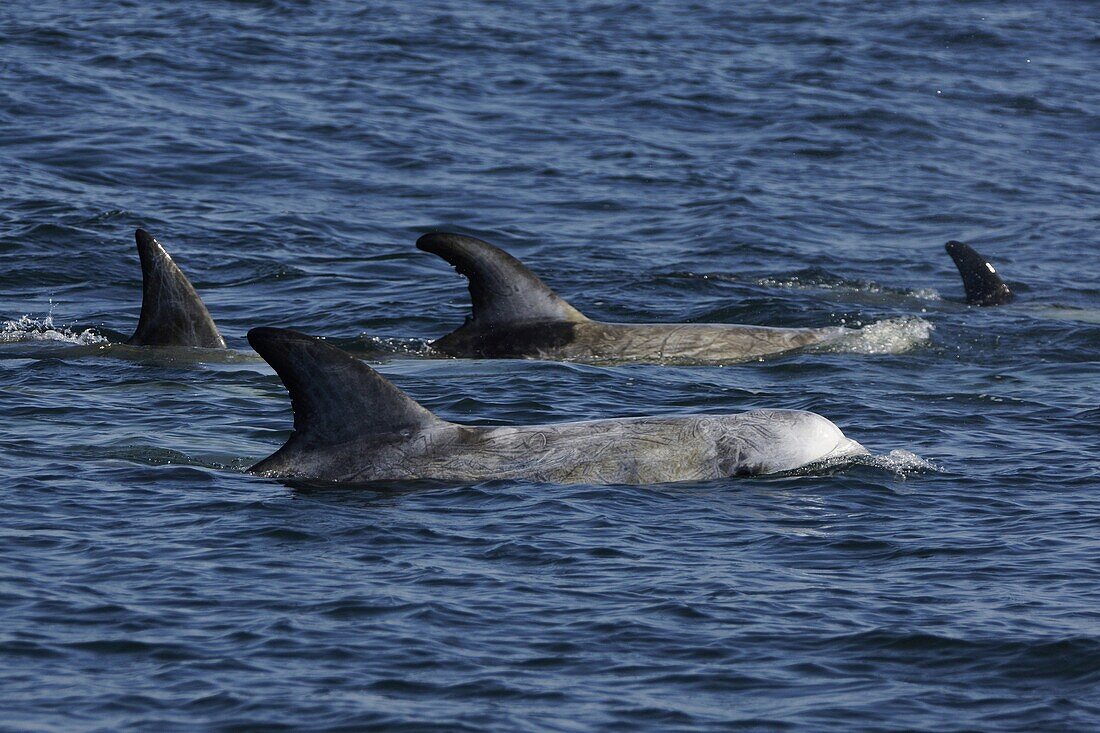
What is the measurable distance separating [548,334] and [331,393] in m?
5.75

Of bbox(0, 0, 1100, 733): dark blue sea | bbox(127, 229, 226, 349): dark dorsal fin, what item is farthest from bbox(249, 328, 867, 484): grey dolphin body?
bbox(127, 229, 226, 349): dark dorsal fin

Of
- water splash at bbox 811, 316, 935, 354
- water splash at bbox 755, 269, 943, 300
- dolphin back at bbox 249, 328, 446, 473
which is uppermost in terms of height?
dolphin back at bbox 249, 328, 446, 473

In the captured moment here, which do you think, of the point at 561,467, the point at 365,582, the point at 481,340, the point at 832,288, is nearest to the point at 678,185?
the point at 832,288

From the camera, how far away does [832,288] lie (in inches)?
827

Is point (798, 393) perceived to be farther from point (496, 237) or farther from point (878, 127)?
point (878, 127)

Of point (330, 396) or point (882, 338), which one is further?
point (882, 338)

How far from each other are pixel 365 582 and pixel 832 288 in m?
12.5

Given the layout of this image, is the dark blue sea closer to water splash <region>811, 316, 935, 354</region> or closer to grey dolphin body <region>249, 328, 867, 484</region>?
water splash <region>811, 316, 935, 354</region>

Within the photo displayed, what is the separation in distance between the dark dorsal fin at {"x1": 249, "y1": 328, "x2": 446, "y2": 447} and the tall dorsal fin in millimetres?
4143

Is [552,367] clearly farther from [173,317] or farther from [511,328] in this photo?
[173,317]

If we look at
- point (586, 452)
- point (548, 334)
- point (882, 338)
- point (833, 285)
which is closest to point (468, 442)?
point (586, 452)

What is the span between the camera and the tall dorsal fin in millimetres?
15742

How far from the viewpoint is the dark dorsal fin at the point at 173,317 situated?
51.4 ft

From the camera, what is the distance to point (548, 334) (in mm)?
16812
